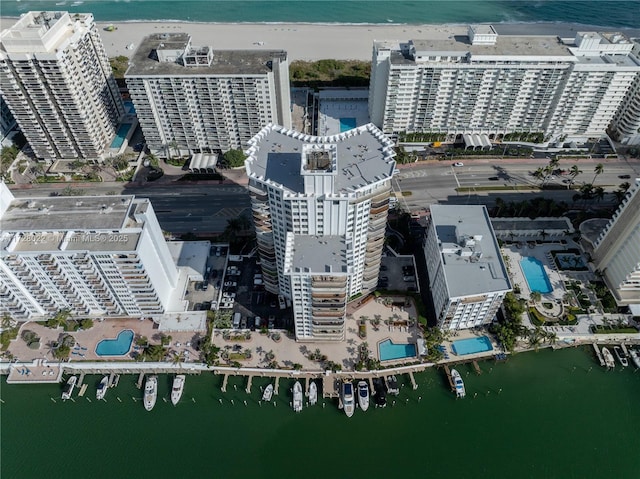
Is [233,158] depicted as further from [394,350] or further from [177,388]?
[394,350]

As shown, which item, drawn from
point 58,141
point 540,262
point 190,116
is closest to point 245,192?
point 190,116

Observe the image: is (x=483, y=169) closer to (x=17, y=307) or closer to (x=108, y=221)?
(x=108, y=221)

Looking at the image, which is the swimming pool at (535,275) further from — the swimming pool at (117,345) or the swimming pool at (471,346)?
the swimming pool at (117,345)

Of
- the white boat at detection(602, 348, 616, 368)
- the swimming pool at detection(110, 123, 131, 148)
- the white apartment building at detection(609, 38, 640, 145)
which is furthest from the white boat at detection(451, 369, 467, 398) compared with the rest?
the swimming pool at detection(110, 123, 131, 148)

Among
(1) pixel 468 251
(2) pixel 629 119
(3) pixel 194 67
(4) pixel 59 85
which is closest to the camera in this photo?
(1) pixel 468 251

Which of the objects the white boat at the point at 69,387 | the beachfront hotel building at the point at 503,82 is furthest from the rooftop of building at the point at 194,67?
the white boat at the point at 69,387

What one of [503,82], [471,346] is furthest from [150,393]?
[503,82]

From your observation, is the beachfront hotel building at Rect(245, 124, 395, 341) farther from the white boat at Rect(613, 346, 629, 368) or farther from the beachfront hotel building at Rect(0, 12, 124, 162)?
the beachfront hotel building at Rect(0, 12, 124, 162)
